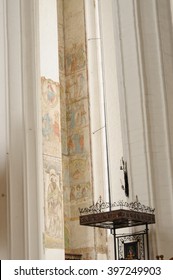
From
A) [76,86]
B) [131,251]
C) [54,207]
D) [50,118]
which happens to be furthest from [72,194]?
[131,251]

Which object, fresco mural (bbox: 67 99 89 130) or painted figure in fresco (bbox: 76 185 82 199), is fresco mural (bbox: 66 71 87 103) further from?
painted figure in fresco (bbox: 76 185 82 199)

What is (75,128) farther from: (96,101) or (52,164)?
(52,164)

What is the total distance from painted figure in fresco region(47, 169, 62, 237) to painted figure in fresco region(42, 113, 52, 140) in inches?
22.9

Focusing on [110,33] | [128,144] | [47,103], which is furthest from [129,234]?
[110,33]

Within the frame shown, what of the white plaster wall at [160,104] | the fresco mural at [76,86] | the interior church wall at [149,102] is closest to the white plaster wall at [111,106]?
the interior church wall at [149,102]

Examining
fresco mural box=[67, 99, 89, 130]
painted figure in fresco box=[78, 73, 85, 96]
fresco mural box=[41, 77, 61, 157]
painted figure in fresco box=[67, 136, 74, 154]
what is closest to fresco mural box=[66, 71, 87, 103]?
painted figure in fresco box=[78, 73, 85, 96]

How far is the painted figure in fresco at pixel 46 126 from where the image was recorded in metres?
10.1

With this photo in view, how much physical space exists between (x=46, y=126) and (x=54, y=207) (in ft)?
4.33

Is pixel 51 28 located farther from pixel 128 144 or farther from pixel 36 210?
pixel 36 210

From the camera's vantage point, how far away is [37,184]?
8641 millimetres

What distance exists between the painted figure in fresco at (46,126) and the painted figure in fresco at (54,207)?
0.58 meters

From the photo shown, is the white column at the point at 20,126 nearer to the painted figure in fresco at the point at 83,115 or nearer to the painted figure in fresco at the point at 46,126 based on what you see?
the painted figure in fresco at the point at 46,126

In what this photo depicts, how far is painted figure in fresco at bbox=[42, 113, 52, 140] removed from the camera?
33.1 ft

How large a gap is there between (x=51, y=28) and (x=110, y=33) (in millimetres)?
2924
